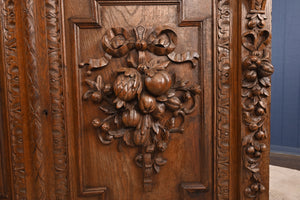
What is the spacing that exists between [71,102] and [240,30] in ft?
1.49

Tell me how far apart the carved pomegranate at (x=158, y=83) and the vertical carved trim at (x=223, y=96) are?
0.14m

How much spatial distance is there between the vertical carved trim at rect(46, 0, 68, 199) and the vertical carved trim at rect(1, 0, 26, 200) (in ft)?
0.26

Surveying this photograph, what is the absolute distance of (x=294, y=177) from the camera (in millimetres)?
1063

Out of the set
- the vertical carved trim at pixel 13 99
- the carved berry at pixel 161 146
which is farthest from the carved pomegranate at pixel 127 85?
the vertical carved trim at pixel 13 99

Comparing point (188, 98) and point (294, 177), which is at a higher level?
point (188, 98)

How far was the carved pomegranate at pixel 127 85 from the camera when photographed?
0.56 metres

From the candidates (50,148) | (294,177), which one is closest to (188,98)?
(50,148)

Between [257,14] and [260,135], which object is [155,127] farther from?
[257,14]

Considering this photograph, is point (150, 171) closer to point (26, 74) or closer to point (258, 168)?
point (258, 168)

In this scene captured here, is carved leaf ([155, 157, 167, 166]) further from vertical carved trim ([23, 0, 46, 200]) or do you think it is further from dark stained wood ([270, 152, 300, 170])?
dark stained wood ([270, 152, 300, 170])

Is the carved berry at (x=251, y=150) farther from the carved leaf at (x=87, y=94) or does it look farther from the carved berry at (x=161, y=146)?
the carved leaf at (x=87, y=94)

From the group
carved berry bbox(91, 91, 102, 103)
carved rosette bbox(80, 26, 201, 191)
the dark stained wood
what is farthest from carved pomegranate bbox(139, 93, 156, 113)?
the dark stained wood

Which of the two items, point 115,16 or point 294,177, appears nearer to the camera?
point 115,16

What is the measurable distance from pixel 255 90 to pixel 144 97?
272 mm
